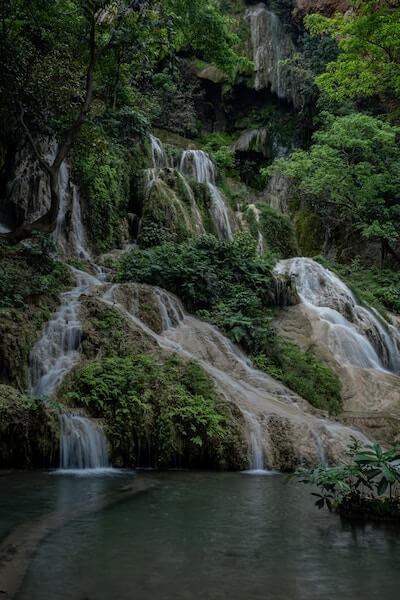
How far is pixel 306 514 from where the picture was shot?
533 centimetres

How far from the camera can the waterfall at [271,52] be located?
3281cm

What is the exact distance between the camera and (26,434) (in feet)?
24.1

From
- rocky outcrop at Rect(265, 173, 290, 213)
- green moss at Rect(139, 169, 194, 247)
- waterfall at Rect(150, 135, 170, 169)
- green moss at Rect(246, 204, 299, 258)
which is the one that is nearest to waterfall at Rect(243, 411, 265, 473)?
green moss at Rect(139, 169, 194, 247)

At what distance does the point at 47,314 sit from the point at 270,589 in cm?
792

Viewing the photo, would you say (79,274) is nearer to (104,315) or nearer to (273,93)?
(104,315)

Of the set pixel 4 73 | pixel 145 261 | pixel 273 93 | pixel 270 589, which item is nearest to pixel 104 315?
pixel 145 261

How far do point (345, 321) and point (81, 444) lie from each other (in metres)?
10.3

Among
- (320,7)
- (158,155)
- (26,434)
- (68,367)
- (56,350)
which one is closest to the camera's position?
(26,434)

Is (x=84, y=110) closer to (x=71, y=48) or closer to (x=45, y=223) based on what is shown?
(x=45, y=223)

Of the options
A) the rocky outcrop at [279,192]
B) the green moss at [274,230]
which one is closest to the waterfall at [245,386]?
the green moss at [274,230]

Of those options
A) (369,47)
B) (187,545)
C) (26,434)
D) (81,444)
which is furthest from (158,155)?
(187,545)

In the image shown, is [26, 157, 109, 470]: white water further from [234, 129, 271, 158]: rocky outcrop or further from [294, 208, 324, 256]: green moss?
[234, 129, 271, 158]: rocky outcrop

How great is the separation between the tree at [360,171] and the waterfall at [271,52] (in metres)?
8.82

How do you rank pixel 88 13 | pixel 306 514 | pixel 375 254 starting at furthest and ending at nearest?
pixel 375 254
pixel 88 13
pixel 306 514
